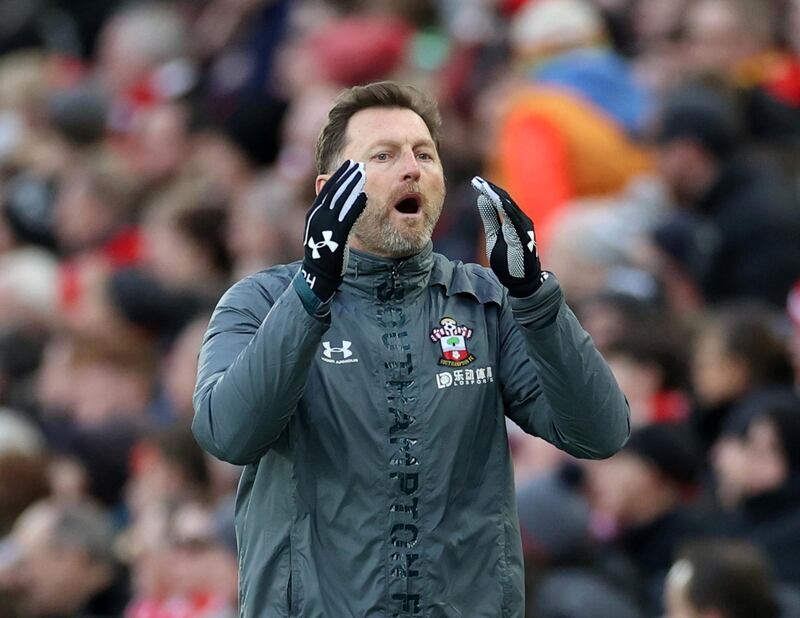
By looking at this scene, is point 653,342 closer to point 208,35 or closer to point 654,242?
point 654,242

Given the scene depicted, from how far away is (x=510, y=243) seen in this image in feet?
12.6

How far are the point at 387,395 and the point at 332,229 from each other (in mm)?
413

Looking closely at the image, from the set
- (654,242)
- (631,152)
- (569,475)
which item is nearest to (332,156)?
(569,475)

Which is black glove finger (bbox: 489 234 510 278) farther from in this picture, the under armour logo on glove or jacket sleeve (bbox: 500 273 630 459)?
the under armour logo on glove

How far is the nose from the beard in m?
0.03

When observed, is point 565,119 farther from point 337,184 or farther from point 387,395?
point 337,184

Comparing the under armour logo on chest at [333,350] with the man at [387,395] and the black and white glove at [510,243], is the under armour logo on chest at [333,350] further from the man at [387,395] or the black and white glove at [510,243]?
the black and white glove at [510,243]

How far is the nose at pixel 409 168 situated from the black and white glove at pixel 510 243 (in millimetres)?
236

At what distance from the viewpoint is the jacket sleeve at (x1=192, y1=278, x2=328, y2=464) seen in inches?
149

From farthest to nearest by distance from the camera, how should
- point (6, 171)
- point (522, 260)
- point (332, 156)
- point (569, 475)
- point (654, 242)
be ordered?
point (6, 171)
point (654, 242)
point (569, 475)
point (332, 156)
point (522, 260)

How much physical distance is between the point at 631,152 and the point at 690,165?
564mm

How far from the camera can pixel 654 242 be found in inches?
313

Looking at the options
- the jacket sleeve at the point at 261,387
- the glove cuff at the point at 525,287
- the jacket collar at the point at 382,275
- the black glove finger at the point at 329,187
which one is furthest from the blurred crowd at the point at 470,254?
the black glove finger at the point at 329,187

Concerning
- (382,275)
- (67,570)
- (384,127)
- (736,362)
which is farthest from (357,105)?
(67,570)
